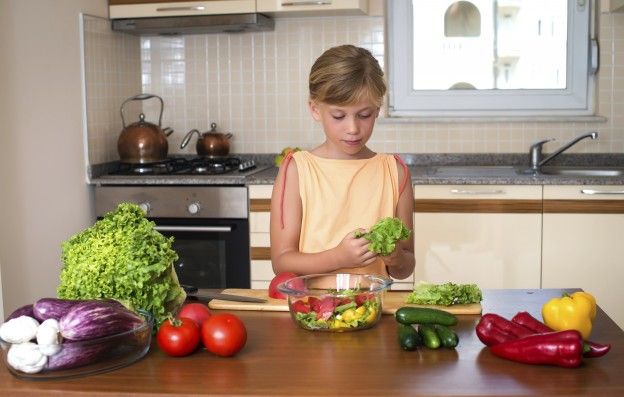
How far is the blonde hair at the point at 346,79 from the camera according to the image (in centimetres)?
223

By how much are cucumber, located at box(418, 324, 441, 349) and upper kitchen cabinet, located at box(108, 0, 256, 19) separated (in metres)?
2.71

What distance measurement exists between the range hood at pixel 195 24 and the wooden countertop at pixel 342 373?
2623 mm

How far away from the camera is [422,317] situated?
1.89m

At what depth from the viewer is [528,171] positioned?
4371 millimetres

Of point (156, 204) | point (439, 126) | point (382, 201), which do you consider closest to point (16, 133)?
point (156, 204)

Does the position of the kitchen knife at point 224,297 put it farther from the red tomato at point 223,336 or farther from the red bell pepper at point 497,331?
the red bell pepper at point 497,331

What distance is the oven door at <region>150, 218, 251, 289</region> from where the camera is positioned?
4.10 metres

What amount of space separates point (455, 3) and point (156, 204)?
5.96 feet

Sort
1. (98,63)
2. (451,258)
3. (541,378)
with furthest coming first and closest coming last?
(98,63) → (451,258) → (541,378)

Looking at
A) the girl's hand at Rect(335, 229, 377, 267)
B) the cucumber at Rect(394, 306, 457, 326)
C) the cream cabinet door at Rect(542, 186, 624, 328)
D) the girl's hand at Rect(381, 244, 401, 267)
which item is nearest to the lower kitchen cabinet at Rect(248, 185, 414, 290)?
the cream cabinet door at Rect(542, 186, 624, 328)

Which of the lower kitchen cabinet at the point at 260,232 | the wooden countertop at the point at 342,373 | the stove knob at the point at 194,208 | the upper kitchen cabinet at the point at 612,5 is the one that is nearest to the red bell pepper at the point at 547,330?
the wooden countertop at the point at 342,373

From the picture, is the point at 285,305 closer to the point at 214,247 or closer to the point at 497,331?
the point at 497,331

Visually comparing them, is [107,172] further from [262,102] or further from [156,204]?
[262,102]

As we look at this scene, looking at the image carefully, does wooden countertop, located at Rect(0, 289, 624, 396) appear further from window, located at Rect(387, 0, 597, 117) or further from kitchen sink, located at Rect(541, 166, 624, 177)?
window, located at Rect(387, 0, 597, 117)
